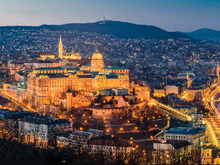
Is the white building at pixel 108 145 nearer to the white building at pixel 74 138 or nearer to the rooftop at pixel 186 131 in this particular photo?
the white building at pixel 74 138

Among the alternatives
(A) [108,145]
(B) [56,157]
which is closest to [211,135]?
(A) [108,145]

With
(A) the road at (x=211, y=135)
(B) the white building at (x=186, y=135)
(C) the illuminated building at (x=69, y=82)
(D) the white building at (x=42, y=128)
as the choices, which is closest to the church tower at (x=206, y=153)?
(B) the white building at (x=186, y=135)

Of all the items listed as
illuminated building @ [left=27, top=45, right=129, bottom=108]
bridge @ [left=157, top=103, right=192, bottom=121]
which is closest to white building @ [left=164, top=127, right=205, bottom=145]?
bridge @ [left=157, top=103, right=192, bottom=121]

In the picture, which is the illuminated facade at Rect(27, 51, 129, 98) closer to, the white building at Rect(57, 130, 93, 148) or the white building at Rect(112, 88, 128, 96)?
the white building at Rect(112, 88, 128, 96)

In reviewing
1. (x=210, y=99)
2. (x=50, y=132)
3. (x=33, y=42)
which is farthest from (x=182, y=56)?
(x=50, y=132)

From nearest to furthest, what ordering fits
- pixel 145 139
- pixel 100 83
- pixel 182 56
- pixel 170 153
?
pixel 170 153 < pixel 145 139 < pixel 100 83 < pixel 182 56

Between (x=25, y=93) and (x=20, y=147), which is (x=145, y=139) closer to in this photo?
(x=20, y=147)

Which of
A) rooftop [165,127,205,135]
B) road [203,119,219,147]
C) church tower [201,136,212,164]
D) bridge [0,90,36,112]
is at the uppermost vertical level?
church tower [201,136,212,164]
